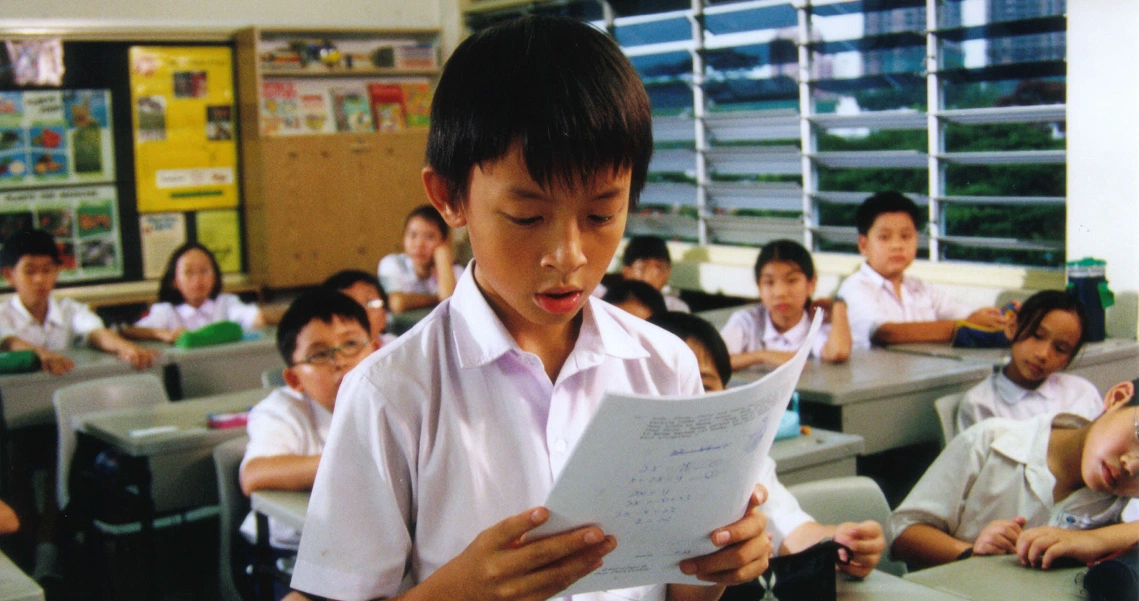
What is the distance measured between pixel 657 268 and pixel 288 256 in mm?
2247

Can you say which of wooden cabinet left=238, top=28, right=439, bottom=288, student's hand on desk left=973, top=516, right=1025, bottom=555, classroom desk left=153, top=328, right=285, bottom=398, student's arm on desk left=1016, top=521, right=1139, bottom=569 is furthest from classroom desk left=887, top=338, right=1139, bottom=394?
wooden cabinet left=238, top=28, right=439, bottom=288

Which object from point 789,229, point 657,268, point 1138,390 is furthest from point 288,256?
point 1138,390

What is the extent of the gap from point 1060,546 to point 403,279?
3960mm

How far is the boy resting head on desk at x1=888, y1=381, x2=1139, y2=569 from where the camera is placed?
1792mm

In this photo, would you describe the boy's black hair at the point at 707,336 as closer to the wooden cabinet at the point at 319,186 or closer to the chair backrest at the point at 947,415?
the chair backrest at the point at 947,415

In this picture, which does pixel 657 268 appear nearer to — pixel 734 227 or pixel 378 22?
pixel 734 227

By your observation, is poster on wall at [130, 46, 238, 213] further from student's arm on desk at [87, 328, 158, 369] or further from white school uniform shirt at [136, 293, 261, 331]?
student's arm on desk at [87, 328, 158, 369]

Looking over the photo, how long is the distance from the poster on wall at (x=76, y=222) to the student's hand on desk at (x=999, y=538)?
16.7 ft

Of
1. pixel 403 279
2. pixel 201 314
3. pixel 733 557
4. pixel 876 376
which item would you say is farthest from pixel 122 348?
pixel 733 557

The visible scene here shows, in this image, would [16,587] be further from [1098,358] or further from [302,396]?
[1098,358]

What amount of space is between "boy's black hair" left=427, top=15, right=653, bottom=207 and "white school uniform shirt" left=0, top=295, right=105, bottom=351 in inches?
158

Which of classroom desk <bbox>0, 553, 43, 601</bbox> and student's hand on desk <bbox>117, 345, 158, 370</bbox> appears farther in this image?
student's hand on desk <bbox>117, 345, 158, 370</bbox>

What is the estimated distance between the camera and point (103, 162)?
19.0 ft

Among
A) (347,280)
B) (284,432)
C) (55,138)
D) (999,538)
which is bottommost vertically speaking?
(999,538)
